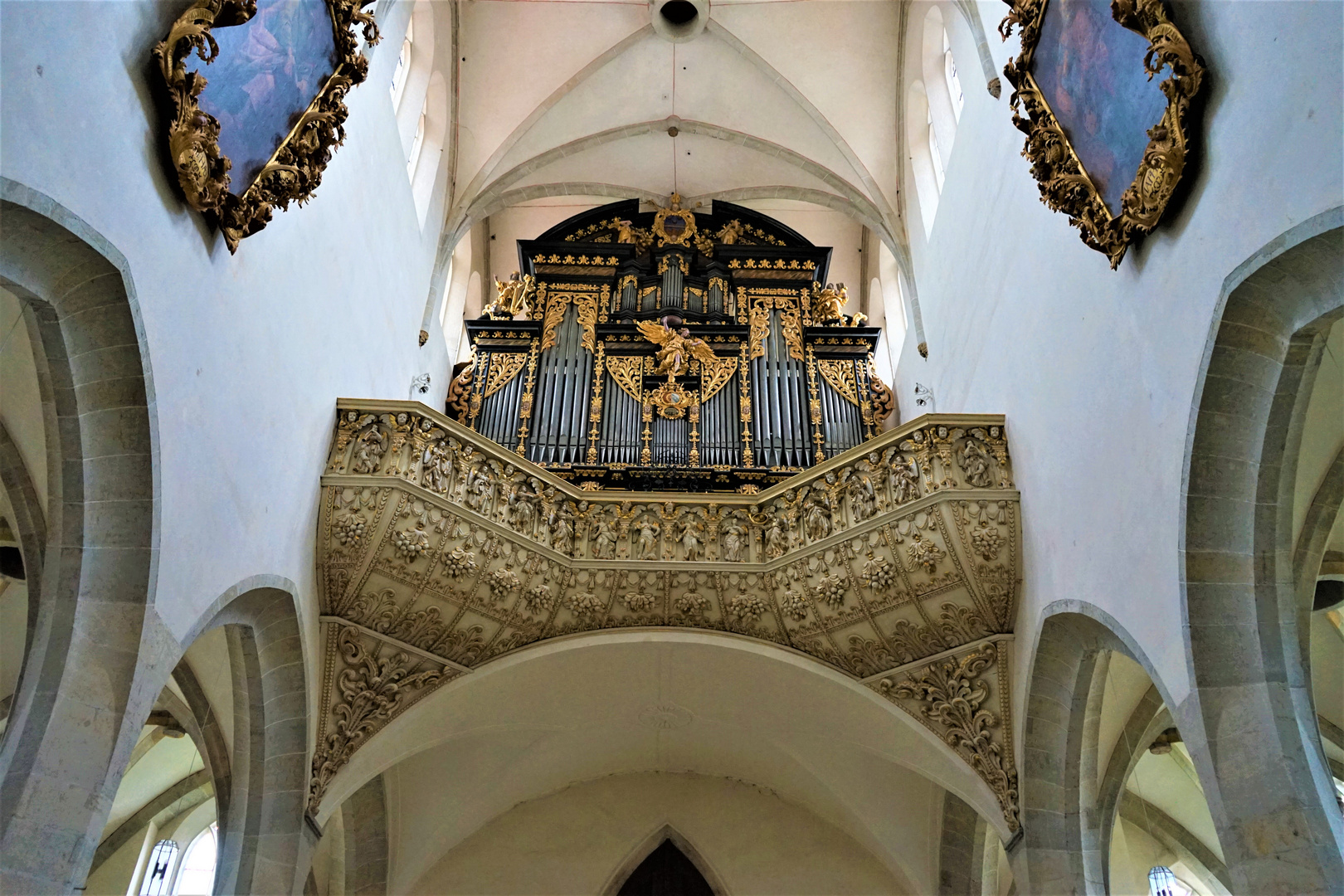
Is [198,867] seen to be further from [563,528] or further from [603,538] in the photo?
[603,538]

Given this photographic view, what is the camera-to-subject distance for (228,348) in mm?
6855

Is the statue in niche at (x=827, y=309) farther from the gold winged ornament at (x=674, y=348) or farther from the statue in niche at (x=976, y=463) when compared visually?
the statue in niche at (x=976, y=463)

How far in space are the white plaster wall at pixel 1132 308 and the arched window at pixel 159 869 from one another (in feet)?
30.5

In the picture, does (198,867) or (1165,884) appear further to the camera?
(198,867)

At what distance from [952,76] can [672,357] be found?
178 inches

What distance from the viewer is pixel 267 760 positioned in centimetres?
828

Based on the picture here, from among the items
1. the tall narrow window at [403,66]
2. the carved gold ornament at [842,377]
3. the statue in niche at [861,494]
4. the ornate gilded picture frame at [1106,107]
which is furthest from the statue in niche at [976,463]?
the tall narrow window at [403,66]

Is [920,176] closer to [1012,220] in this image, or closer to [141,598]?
[1012,220]

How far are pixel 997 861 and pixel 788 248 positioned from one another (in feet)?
27.9

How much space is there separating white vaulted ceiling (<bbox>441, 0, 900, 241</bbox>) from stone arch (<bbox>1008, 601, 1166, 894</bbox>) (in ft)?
23.7

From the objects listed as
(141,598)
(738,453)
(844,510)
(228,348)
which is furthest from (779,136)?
(141,598)

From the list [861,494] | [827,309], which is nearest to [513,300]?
[827,309]

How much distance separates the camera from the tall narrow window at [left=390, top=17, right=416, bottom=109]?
11664mm

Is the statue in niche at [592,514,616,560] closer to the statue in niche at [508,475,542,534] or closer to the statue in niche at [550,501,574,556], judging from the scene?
the statue in niche at [550,501,574,556]
